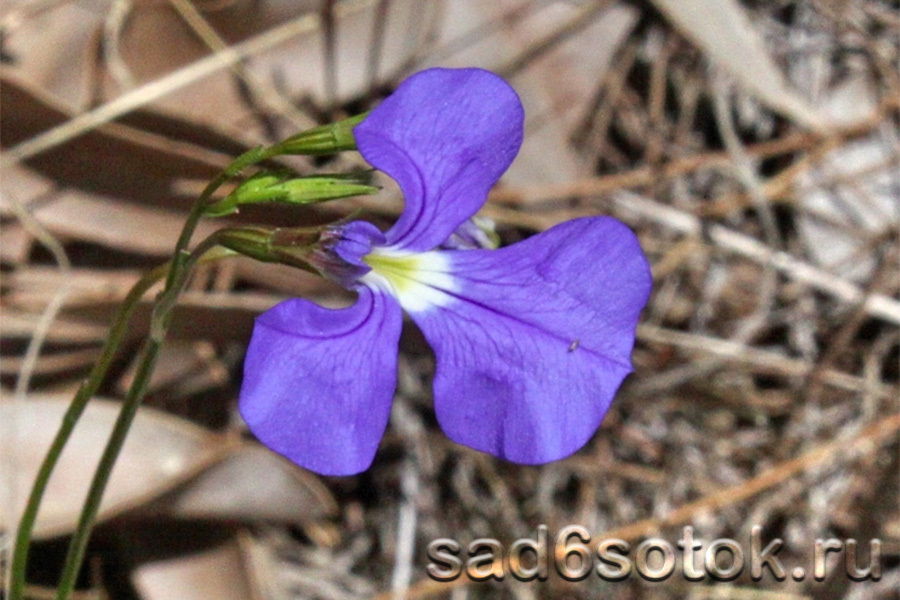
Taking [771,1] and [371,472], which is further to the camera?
[771,1]

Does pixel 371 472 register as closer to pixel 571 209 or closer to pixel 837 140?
pixel 571 209

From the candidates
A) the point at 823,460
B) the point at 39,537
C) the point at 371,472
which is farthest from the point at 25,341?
the point at 823,460

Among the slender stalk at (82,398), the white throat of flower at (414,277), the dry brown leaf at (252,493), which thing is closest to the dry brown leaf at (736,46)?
the dry brown leaf at (252,493)

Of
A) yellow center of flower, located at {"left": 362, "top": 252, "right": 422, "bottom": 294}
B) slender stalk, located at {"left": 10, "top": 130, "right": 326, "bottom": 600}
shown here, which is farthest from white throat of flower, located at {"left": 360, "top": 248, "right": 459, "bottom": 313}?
slender stalk, located at {"left": 10, "top": 130, "right": 326, "bottom": 600}

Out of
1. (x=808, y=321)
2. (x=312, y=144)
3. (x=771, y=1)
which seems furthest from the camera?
(x=771, y=1)

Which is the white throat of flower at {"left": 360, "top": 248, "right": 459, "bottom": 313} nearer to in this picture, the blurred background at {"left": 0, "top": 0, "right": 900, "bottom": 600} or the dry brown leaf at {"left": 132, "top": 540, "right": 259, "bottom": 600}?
the blurred background at {"left": 0, "top": 0, "right": 900, "bottom": 600}

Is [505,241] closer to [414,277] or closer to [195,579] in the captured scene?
[195,579]
